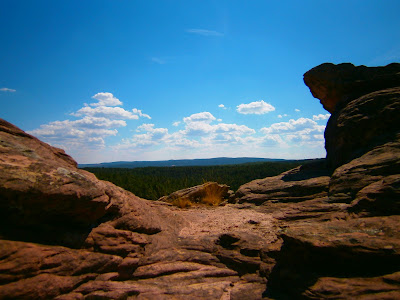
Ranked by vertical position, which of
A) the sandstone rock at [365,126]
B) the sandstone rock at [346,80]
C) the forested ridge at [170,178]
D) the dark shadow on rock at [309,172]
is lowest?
the forested ridge at [170,178]

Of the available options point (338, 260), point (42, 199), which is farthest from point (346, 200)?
point (42, 199)

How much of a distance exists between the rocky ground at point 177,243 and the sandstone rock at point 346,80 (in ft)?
13.0

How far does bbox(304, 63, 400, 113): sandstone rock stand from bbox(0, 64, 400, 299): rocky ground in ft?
13.0

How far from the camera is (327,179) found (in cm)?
980

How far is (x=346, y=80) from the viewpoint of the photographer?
11.8m

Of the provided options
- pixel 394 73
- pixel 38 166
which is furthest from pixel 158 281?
pixel 394 73

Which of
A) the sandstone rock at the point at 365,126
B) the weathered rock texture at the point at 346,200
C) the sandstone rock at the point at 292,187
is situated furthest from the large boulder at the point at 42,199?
the sandstone rock at the point at 365,126

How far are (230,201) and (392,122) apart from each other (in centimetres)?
766

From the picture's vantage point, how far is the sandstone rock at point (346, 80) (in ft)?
35.5

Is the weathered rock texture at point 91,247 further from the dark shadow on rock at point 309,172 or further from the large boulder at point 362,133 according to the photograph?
the dark shadow on rock at point 309,172

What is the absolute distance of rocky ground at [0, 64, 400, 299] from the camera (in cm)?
432

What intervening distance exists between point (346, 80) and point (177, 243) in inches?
431

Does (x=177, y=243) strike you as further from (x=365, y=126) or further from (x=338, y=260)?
(x=365, y=126)

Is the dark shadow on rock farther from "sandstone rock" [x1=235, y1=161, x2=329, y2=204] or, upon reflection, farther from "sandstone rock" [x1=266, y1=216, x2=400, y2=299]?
"sandstone rock" [x1=266, y1=216, x2=400, y2=299]
